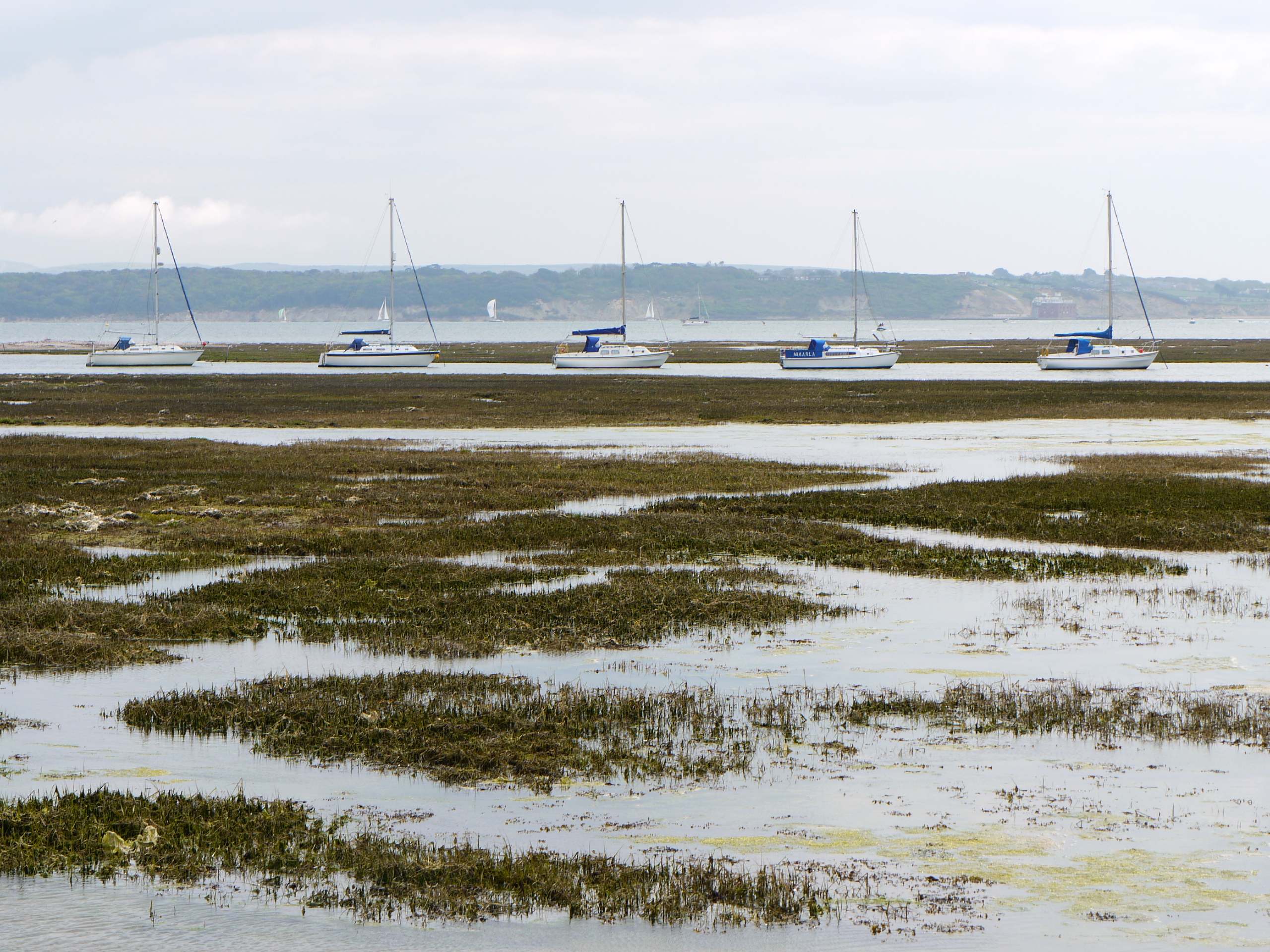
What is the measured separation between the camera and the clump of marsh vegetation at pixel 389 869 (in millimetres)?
9133

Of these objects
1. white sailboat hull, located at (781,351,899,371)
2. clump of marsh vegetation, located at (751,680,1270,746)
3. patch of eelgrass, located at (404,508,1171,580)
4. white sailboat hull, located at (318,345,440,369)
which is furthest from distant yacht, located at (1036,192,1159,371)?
clump of marsh vegetation, located at (751,680,1270,746)

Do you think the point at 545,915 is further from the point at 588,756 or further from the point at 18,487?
the point at 18,487

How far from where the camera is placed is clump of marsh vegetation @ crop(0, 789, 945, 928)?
913cm

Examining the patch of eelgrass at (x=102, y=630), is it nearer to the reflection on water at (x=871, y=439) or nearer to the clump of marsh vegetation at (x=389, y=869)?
the clump of marsh vegetation at (x=389, y=869)

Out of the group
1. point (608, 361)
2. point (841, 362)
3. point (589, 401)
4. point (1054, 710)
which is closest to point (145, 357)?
point (608, 361)

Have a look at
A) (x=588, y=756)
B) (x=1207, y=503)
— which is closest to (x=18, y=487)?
(x=588, y=756)

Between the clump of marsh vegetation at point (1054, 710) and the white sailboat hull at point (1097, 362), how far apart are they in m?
90.3

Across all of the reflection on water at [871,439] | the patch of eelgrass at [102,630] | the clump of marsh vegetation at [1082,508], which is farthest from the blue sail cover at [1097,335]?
the patch of eelgrass at [102,630]

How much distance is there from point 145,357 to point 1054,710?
10580cm

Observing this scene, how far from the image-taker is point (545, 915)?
29.8ft

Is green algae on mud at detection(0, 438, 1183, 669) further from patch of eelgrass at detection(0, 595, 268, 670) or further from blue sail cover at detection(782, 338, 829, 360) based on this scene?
blue sail cover at detection(782, 338, 829, 360)

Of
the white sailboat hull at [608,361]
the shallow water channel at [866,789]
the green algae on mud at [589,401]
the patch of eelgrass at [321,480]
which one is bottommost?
the shallow water channel at [866,789]

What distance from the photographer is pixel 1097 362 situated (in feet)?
332

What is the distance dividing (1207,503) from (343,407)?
41.3m
